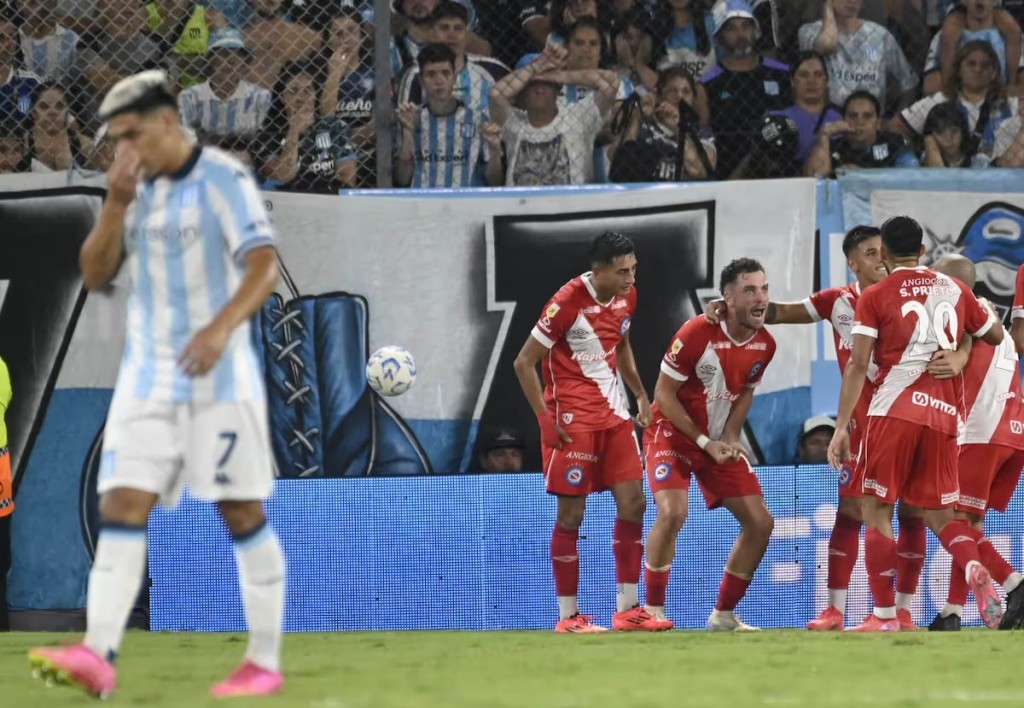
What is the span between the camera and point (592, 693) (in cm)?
538

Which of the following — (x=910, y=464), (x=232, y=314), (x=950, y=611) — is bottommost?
(x=950, y=611)

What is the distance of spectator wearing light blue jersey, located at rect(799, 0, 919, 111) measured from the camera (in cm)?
1274

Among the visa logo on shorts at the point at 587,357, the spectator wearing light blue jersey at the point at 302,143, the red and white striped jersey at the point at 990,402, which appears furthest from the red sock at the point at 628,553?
the spectator wearing light blue jersey at the point at 302,143

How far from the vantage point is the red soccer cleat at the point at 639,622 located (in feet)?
31.5

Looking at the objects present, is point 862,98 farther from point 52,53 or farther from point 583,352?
point 52,53

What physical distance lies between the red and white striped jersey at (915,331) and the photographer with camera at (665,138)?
3.89 m

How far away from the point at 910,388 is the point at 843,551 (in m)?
1.54

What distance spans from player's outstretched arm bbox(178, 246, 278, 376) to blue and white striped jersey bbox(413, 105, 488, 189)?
7043 millimetres

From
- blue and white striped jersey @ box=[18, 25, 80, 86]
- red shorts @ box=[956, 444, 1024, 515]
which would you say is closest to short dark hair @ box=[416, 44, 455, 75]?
blue and white striped jersey @ box=[18, 25, 80, 86]

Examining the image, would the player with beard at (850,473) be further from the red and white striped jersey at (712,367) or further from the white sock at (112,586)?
the white sock at (112,586)

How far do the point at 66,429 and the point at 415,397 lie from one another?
2666mm

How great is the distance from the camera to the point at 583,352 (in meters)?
9.98

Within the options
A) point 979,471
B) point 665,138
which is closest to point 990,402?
point 979,471

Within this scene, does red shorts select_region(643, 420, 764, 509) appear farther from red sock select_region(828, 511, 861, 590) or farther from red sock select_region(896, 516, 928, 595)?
red sock select_region(896, 516, 928, 595)
